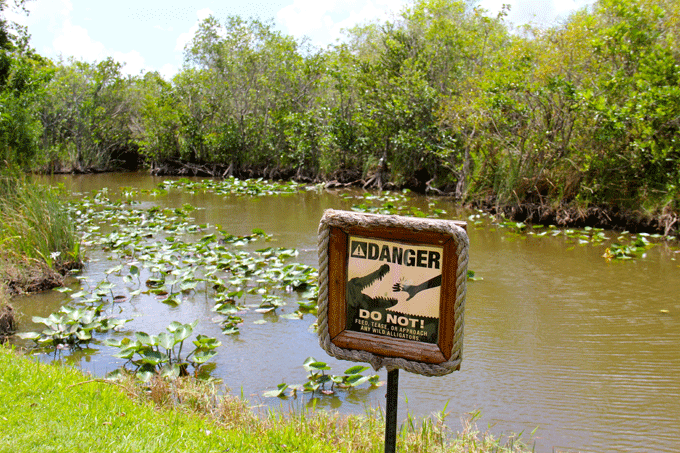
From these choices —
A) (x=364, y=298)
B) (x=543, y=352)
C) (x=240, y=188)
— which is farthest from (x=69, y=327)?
(x=240, y=188)

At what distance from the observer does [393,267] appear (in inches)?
100

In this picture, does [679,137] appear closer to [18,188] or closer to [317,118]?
[18,188]

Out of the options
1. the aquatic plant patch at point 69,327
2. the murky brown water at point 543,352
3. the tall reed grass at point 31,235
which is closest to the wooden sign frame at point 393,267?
the murky brown water at point 543,352

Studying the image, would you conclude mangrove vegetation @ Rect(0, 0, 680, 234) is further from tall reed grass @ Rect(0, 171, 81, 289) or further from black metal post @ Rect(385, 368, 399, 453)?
black metal post @ Rect(385, 368, 399, 453)

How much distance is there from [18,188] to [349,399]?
6.04m

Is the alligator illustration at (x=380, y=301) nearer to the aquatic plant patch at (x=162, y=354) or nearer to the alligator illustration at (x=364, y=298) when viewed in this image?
the alligator illustration at (x=364, y=298)

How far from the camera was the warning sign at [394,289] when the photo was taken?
252cm

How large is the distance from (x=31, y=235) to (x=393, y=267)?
6.56 metres

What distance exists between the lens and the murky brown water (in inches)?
161

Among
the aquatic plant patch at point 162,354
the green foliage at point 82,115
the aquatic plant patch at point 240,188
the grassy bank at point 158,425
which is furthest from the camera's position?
the green foliage at point 82,115

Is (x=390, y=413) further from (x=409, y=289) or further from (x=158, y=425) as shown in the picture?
(x=158, y=425)

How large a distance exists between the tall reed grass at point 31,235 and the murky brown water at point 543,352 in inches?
15.1

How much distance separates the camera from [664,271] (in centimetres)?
824

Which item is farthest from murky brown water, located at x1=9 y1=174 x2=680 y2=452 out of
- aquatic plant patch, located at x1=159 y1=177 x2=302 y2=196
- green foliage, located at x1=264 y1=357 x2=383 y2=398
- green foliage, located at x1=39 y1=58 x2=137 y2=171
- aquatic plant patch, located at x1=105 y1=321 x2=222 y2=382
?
green foliage, located at x1=39 y1=58 x2=137 y2=171
